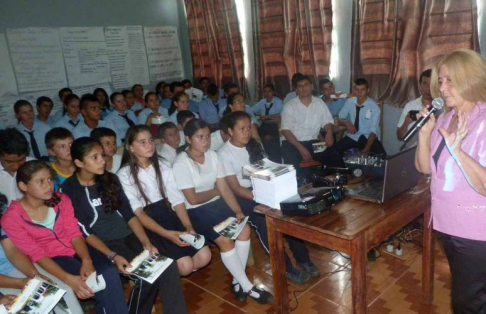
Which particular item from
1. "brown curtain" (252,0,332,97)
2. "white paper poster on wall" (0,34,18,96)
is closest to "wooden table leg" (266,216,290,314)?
"brown curtain" (252,0,332,97)

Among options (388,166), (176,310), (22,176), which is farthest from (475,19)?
(22,176)

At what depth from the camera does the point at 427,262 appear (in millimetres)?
2225

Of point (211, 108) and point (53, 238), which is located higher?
point (211, 108)

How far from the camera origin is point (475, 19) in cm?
382

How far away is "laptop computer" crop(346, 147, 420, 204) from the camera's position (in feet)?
6.17

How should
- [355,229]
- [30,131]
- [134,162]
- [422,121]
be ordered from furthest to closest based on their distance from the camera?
1. [30,131]
2. [134,162]
3. [355,229]
4. [422,121]

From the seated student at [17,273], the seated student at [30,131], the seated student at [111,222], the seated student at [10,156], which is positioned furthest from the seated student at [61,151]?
the seated student at [30,131]

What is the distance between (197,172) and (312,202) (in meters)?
1.04

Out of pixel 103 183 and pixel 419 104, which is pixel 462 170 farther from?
pixel 419 104

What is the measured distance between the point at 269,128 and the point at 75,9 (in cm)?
352

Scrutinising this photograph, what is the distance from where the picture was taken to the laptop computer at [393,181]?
1880 mm

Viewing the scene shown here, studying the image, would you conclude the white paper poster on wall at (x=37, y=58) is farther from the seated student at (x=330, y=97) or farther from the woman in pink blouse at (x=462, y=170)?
the woman in pink blouse at (x=462, y=170)

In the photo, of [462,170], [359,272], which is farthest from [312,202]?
[462,170]

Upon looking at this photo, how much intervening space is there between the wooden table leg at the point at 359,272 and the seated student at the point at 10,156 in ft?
6.93
